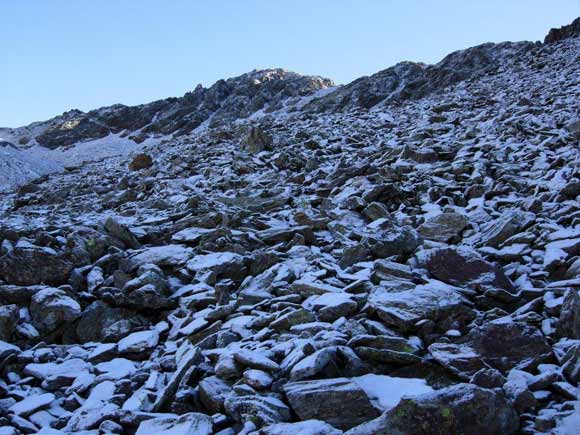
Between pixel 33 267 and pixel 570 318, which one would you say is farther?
pixel 33 267

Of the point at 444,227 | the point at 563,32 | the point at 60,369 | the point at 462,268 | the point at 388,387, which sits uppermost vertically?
the point at 563,32

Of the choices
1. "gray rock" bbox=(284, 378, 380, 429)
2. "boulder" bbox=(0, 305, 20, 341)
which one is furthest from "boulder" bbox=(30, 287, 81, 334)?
"gray rock" bbox=(284, 378, 380, 429)

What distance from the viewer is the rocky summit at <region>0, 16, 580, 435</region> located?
13.2 ft

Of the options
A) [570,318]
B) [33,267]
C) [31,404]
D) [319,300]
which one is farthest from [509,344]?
[33,267]

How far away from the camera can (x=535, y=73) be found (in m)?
27.2

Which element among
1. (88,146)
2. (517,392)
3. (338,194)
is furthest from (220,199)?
(88,146)

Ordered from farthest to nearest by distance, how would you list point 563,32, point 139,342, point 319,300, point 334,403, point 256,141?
point 563,32 → point 256,141 → point 139,342 → point 319,300 → point 334,403

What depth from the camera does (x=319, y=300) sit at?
5.97 meters

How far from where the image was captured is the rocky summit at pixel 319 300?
4.03m

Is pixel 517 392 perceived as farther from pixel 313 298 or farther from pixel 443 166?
pixel 443 166

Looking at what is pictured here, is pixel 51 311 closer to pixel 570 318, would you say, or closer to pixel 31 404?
pixel 31 404

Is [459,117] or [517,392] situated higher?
[459,117]

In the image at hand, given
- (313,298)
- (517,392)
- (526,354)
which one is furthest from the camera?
(313,298)

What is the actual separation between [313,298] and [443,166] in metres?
8.08
